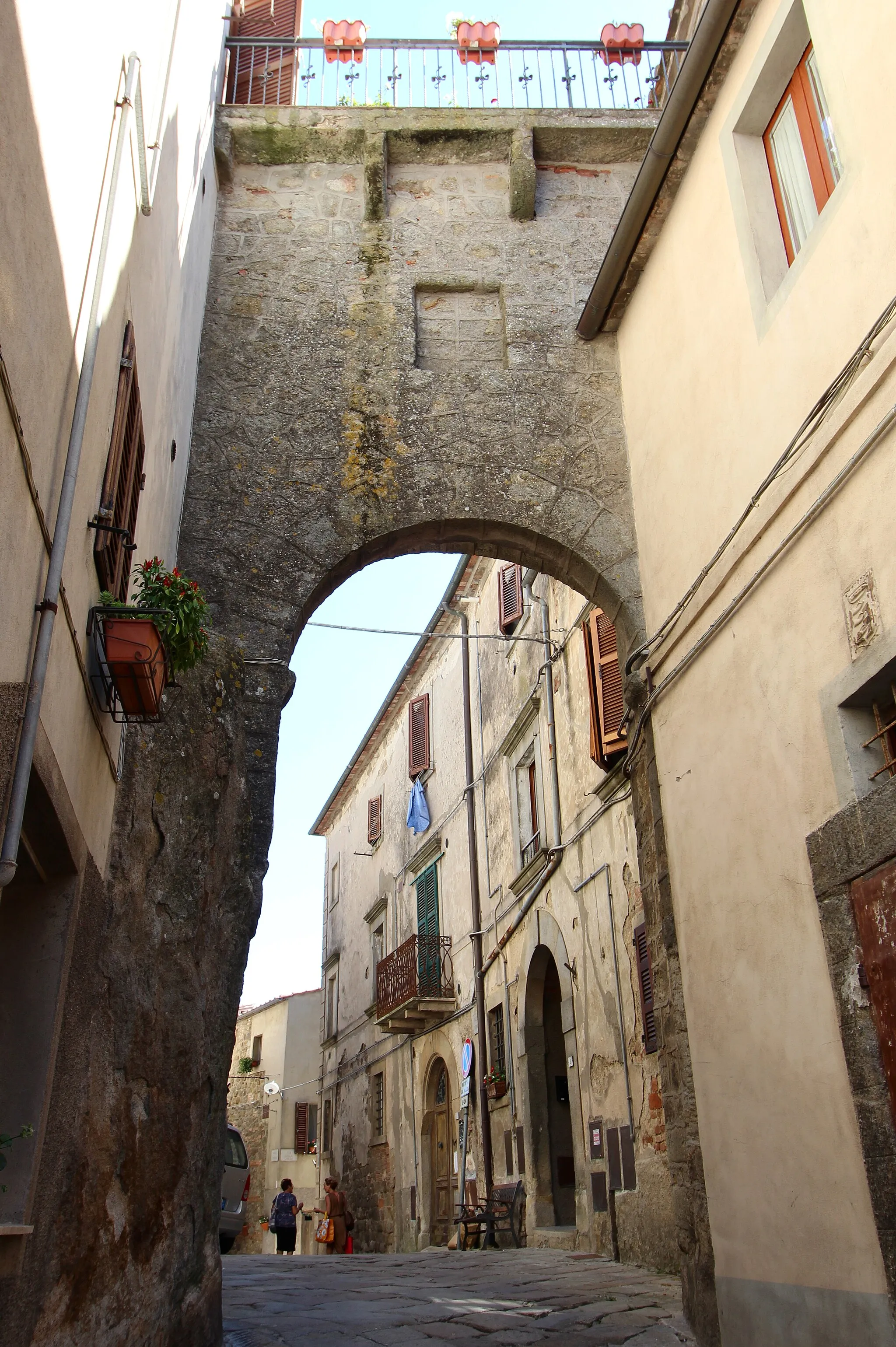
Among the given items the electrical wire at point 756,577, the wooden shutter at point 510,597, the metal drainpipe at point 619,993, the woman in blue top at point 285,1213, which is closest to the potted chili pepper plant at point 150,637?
the electrical wire at point 756,577

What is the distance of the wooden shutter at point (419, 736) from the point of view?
57.9ft

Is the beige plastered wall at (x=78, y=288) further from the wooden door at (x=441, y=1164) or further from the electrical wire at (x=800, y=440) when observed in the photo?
the wooden door at (x=441, y=1164)

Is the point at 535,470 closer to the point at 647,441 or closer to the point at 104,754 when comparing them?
the point at 647,441

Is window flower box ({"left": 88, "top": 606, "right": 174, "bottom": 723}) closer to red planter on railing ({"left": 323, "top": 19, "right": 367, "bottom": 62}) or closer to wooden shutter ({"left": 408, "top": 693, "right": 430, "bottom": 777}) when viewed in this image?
red planter on railing ({"left": 323, "top": 19, "right": 367, "bottom": 62})

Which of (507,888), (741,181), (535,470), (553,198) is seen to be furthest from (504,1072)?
(741,181)

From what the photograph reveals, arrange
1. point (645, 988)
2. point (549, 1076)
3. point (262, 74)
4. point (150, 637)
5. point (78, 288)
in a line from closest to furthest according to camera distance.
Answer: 1. point (78, 288)
2. point (150, 637)
3. point (262, 74)
4. point (645, 988)
5. point (549, 1076)

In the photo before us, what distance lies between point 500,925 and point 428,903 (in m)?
3.41

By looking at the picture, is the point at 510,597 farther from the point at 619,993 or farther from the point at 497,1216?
the point at 497,1216

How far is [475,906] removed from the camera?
1426 centimetres

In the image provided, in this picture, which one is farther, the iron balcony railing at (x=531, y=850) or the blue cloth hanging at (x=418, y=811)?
the blue cloth hanging at (x=418, y=811)

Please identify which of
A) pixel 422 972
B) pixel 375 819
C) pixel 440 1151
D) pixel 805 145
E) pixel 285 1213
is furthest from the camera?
pixel 375 819

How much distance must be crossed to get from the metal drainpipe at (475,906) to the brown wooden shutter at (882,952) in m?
8.07

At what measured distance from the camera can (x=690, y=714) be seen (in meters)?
5.74

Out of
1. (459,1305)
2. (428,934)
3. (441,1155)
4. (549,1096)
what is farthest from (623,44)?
(441,1155)
